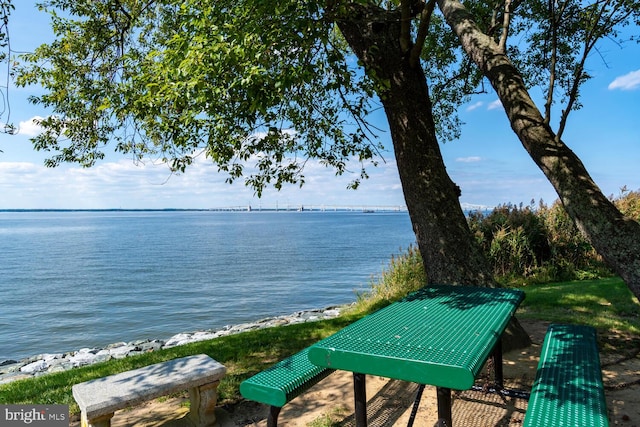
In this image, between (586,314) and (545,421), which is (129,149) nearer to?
(545,421)

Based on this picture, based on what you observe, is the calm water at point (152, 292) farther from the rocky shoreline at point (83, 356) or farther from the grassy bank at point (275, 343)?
the grassy bank at point (275, 343)

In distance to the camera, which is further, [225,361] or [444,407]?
[225,361]

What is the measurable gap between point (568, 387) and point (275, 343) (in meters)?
3.98

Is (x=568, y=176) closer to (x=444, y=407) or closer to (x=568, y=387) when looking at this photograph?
(x=568, y=387)

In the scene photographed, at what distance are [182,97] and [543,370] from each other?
11.0 feet

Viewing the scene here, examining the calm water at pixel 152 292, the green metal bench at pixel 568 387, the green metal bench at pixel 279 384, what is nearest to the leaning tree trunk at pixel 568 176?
the green metal bench at pixel 568 387

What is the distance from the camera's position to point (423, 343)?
2.23m

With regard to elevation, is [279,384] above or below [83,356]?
above

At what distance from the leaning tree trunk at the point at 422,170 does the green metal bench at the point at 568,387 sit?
1.56 metres

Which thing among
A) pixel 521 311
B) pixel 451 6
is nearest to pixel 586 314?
pixel 521 311

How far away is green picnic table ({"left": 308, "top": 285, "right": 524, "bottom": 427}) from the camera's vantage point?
1.95 meters

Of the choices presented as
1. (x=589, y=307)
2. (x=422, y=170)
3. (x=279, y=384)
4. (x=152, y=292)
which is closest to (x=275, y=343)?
(x=422, y=170)
